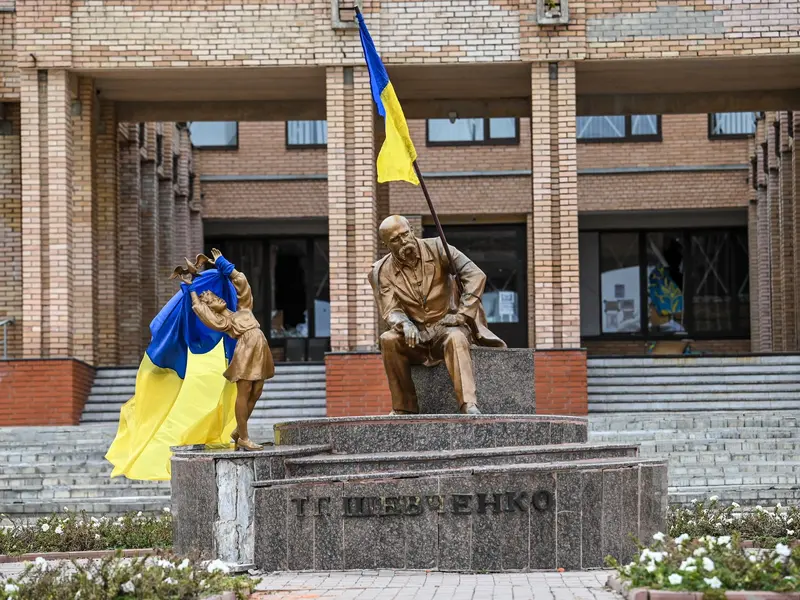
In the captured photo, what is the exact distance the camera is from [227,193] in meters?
35.1

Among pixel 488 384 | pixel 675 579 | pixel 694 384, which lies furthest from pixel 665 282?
pixel 675 579

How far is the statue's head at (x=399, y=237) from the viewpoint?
1355cm

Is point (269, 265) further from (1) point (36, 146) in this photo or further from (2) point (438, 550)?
(2) point (438, 550)

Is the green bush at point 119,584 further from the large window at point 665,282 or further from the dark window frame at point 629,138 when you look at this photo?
the large window at point 665,282

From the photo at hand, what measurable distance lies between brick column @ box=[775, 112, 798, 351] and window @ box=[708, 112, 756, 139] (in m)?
4.00

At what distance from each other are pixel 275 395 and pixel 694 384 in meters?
5.95

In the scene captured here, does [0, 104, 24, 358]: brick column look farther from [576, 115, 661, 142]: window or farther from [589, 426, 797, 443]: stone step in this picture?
[576, 115, 661, 142]: window

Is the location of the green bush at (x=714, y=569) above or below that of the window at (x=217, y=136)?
below

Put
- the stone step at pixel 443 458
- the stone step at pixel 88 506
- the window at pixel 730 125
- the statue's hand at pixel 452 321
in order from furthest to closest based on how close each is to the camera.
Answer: the window at pixel 730 125 < the stone step at pixel 88 506 < the statue's hand at pixel 452 321 < the stone step at pixel 443 458

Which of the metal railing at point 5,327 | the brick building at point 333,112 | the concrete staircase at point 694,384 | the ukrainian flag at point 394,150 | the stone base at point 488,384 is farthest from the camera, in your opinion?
the metal railing at point 5,327

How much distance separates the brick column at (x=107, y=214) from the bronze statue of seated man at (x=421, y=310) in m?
13.0

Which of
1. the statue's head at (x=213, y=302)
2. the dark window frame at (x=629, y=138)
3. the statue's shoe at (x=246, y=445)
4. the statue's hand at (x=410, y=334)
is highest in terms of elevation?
the dark window frame at (x=629, y=138)

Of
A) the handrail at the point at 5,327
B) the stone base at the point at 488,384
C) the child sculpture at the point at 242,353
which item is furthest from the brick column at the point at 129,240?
the child sculpture at the point at 242,353

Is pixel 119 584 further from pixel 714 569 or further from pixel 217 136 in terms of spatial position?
pixel 217 136
